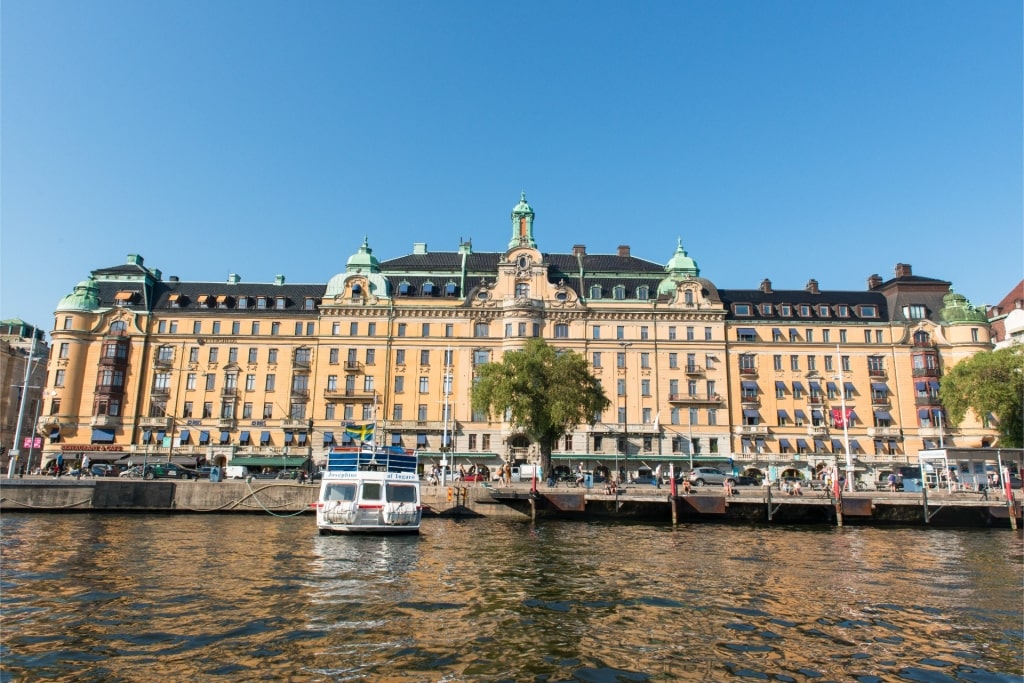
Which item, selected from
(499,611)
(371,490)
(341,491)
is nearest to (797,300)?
(371,490)

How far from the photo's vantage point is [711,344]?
87.1m

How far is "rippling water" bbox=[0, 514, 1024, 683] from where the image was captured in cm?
1493

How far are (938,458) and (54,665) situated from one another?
6829 centimetres

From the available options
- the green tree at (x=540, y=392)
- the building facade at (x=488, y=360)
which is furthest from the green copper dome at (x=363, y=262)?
the green tree at (x=540, y=392)

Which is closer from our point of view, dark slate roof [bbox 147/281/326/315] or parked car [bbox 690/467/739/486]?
parked car [bbox 690/467/739/486]

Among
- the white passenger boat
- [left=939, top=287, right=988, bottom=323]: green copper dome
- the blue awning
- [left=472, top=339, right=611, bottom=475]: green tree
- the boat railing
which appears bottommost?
the white passenger boat

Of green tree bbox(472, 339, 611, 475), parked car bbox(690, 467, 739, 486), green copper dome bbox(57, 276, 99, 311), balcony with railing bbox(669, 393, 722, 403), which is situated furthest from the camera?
green copper dome bbox(57, 276, 99, 311)

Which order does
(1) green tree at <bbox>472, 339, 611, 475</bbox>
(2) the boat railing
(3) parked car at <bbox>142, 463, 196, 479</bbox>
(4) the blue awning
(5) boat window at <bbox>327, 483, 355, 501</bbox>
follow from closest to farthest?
(5) boat window at <bbox>327, 483, 355, 501</bbox> → (2) the boat railing → (3) parked car at <bbox>142, 463, 196, 479</bbox> → (1) green tree at <bbox>472, 339, 611, 475</bbox> → (4) the blue awning

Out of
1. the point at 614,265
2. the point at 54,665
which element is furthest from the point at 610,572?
the point at 614,265

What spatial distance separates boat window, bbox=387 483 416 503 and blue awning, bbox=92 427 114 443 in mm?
58248

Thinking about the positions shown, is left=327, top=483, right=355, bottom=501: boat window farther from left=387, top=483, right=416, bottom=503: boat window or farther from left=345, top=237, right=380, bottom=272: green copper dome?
left=345, top=237, right=380, bottom=272: green copper dome

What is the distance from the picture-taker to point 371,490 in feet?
140

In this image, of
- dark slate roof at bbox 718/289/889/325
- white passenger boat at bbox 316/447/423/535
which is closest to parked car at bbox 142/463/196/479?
white passenger boat at bbox 316/447/423/535

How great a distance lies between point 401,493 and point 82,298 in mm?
68564
